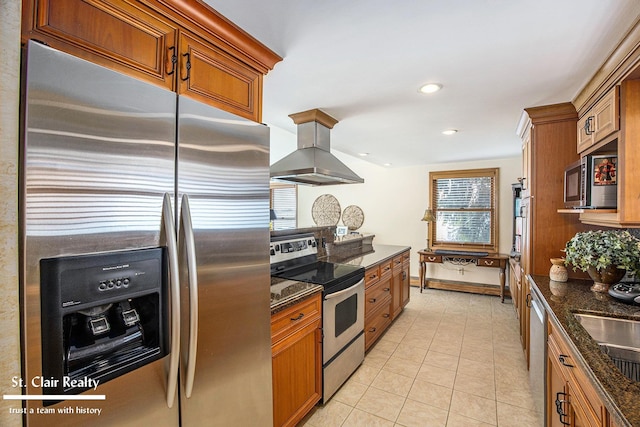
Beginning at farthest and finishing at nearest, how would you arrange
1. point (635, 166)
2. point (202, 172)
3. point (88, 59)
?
point (635, 166) → point (202, 172) → point (88, 59)

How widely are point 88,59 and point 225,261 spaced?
2.81ft

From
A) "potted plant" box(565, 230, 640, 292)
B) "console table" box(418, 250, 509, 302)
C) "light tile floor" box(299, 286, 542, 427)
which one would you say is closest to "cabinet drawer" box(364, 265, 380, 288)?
"light tile floor" box(299, 286, 542, 427)

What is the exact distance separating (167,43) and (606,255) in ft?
8.83

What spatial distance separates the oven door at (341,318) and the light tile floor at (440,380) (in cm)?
38

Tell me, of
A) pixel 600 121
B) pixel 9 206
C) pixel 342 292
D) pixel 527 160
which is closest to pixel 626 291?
pixel 600 121

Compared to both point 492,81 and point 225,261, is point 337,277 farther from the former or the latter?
point 492,81

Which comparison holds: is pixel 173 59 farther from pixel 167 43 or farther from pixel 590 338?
pixel 590 338

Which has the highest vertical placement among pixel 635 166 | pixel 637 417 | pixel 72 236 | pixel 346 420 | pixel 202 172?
pixel 635 166

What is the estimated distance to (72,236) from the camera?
85cm

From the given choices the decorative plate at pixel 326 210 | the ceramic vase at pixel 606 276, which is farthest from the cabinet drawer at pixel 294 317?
the decorative plate at pixel 326 210

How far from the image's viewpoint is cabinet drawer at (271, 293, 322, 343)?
1655mm

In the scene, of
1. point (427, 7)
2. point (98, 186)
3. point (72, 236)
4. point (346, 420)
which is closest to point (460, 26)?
point (427, 7)

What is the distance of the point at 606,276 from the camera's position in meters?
1.96

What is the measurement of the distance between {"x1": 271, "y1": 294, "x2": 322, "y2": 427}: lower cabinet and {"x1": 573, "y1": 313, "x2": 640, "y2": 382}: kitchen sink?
153 cm
